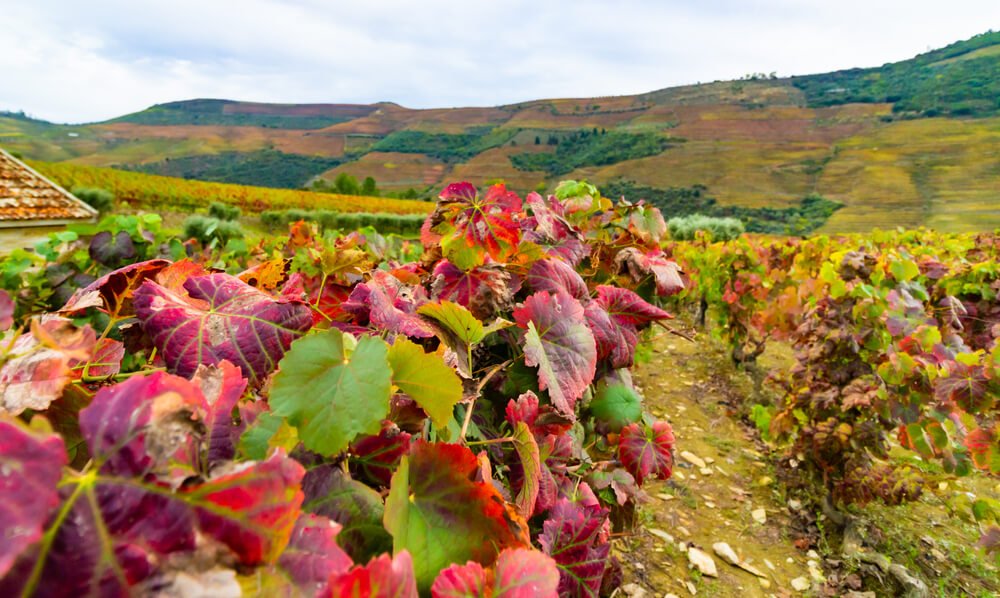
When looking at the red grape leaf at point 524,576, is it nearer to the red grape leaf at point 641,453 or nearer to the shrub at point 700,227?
the red grape leaf at point 641,453

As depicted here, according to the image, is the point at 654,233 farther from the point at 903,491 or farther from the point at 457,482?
the point at 903,491

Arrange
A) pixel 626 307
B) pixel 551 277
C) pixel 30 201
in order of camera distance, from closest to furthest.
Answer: pixel 551 277 → pixel 626 307 → pixel 30 201

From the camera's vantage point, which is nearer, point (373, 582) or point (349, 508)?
point (373, 582)

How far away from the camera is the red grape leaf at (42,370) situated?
0.43 m

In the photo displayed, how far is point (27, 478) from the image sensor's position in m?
0.27

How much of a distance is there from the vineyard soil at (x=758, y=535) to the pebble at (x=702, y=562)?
30 mm

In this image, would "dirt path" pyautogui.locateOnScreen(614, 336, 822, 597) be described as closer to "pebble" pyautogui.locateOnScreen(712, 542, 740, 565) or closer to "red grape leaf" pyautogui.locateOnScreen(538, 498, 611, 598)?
"pebble" pyautogui.locateOnScreen(712, 542, 740, 565)

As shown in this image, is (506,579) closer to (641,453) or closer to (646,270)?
(641,453)

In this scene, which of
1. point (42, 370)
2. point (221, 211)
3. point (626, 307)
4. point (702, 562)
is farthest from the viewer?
point (221, 211)

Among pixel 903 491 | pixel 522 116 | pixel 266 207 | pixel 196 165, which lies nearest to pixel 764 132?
pixel 522 116

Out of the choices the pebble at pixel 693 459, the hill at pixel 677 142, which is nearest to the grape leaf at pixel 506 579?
the pebble at pixel 693 459

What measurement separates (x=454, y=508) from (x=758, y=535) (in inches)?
124

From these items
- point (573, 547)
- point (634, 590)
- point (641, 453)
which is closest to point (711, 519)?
point (634, 590)

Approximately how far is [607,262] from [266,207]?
31860 millimetres
